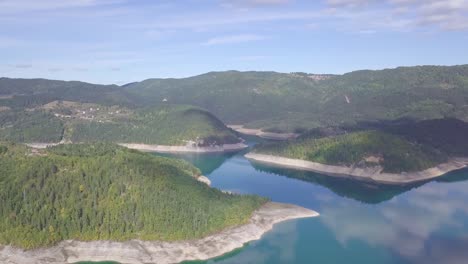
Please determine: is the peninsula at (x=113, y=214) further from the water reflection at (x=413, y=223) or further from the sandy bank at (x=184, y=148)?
the sandy bank at (x=184, y=148)

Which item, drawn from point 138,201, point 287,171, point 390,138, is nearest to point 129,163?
point 138,201

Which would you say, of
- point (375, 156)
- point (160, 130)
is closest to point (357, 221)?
point (375, 156)

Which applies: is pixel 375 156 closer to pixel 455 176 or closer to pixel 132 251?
pixel 455 176

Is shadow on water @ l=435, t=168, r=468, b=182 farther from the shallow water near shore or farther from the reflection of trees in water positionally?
the reflection of trees in water

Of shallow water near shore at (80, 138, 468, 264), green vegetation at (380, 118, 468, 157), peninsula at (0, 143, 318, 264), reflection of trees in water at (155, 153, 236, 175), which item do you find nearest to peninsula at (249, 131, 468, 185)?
shallow water near shore at (80, 138, 468, 264)

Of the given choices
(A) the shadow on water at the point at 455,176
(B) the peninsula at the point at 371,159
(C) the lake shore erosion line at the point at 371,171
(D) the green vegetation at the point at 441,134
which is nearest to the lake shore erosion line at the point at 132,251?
(C) the lake shore erosion line at the point at 371,171

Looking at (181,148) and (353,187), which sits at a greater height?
(181,148)

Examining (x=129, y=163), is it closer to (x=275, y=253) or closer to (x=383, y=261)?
(x=275, y=253)
